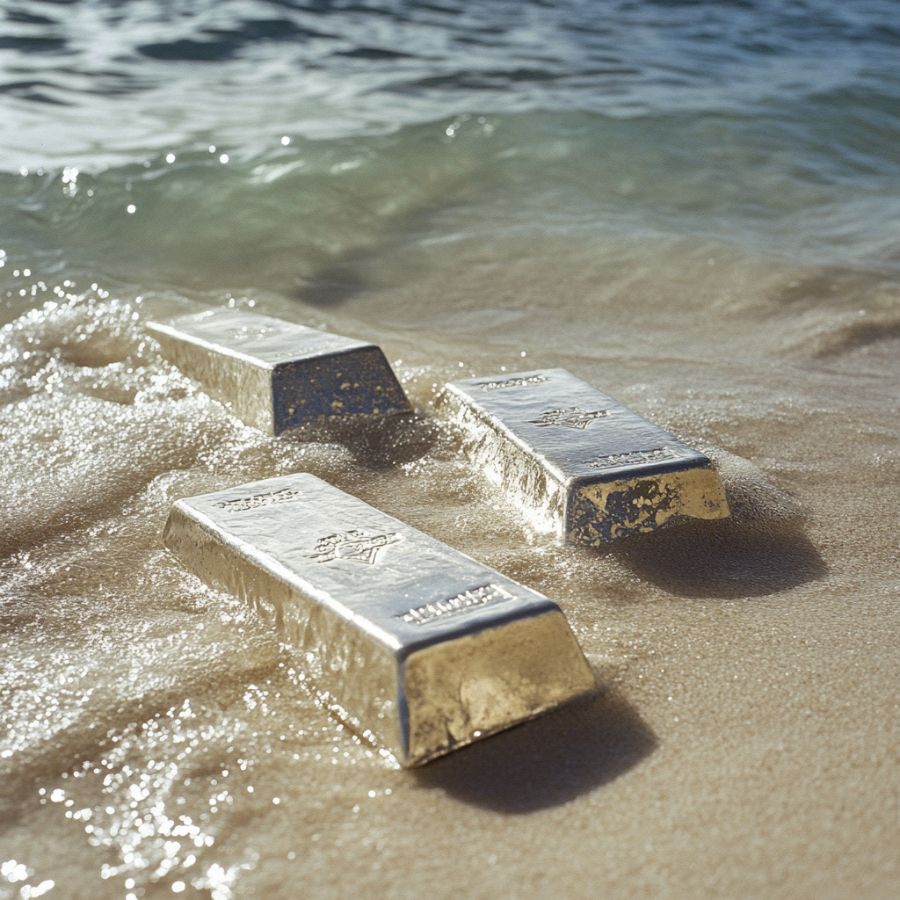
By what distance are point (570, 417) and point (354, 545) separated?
21.8 inches

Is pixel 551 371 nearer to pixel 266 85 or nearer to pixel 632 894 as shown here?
pixel 632 894

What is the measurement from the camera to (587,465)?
164 cm

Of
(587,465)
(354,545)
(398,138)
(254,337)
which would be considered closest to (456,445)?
(587,465)

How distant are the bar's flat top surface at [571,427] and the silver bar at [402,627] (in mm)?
345

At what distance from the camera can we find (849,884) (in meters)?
0.99

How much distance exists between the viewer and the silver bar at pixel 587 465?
1.60 m

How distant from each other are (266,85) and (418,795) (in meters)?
4.36

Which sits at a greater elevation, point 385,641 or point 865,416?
point 385,641

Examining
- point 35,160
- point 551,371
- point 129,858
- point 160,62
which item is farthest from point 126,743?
point 160,62

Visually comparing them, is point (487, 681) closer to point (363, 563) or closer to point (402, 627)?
point (402, 627)

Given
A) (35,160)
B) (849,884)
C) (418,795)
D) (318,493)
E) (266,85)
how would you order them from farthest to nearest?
(266,85) → (35,160) → (318,493) → (418,795) → (849,884)

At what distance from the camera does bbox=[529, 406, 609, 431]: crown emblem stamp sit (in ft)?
5.84

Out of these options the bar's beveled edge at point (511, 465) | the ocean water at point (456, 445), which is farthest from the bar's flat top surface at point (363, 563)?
the bar's beveled edge at point (511, 465)

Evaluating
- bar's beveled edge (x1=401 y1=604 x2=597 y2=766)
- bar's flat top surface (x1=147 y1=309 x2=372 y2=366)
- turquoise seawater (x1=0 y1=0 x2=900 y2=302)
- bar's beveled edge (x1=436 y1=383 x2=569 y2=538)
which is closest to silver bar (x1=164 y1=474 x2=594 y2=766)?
bar's beveled edge (x1=401 y1=604 x2=597 y2=766)
